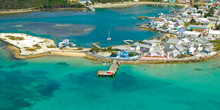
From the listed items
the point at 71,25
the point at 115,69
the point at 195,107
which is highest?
the point at 71,25

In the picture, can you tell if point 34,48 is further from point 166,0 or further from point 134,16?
point 166,0

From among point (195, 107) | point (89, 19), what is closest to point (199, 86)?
point (195, 107)

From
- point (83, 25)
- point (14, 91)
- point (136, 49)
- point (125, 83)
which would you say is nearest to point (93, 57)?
point (136, 49)

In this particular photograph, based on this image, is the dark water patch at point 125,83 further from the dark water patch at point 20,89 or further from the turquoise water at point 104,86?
the dark water patch at point 20,89

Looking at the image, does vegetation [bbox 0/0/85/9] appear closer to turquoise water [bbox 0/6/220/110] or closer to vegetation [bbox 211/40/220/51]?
turquoise water [bbox 0/6/220/110]

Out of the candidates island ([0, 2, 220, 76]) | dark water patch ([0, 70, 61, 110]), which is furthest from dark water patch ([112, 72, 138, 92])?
dark water patch ([0, 70, 61, 110])

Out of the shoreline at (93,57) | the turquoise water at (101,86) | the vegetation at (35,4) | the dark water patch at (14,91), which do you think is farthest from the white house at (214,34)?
the vegetation at (35,4)
